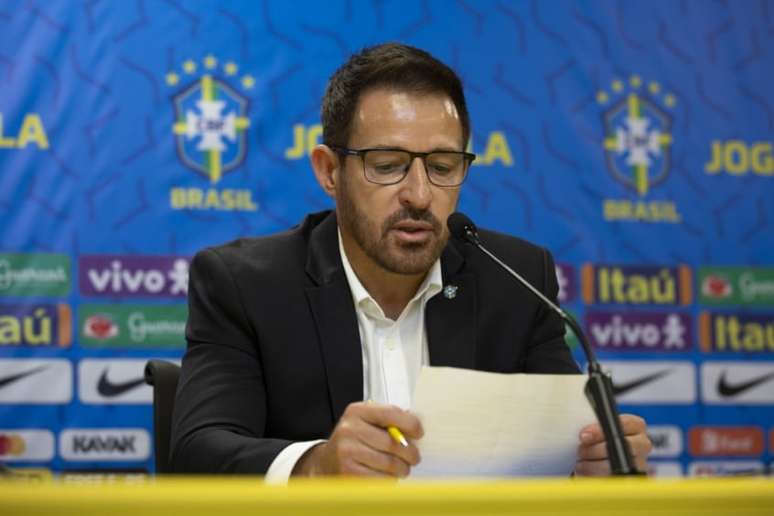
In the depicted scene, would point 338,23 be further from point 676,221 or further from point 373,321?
point 373,321

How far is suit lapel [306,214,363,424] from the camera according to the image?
6.63ft

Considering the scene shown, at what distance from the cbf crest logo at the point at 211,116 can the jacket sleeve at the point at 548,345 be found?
1460 mm

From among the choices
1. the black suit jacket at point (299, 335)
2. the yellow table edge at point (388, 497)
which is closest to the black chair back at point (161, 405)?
the black suit jacket at point (299, 335)

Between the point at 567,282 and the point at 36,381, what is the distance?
71.5 inches

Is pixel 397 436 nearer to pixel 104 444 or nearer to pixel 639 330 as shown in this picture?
pixel 104 444

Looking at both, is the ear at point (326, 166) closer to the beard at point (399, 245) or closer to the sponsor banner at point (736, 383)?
the beard at point (399, 245)

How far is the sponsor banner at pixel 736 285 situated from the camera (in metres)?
3.70

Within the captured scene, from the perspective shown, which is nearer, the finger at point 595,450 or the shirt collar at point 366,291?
the finger at point 595,450

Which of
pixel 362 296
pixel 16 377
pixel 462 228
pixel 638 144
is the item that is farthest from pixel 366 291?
pixel 638 144

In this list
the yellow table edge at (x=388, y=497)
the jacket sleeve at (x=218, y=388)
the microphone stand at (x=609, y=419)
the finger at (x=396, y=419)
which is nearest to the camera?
the yellow table edge at (x=388, y=497)

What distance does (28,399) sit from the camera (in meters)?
3.20

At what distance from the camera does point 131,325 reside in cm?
329

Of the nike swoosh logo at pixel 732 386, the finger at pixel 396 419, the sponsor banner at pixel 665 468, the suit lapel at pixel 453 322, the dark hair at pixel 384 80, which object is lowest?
the sponsor banner at pixel 665 468

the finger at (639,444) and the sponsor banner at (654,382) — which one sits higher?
the sponsor banner at (654,382)
